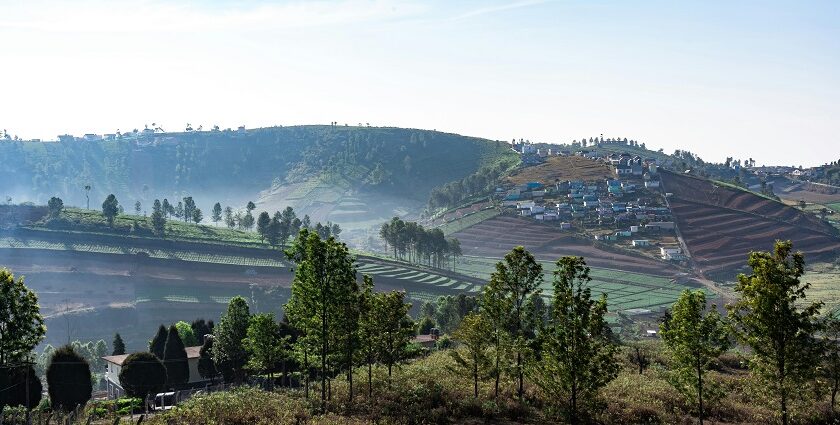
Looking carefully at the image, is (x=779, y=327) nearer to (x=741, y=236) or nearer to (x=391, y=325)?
(x=391, y=325)

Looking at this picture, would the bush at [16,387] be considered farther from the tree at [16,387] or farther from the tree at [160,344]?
Answer: the tree at [160,344]

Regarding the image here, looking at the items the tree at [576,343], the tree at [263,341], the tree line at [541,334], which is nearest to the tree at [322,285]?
the tree line at [541,334]

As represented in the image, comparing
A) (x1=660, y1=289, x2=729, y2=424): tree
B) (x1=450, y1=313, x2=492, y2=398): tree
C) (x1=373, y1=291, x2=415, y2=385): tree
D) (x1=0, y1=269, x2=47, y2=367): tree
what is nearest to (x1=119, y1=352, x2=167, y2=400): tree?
(x1=0, y1=269, x2=47, y2=367): tree

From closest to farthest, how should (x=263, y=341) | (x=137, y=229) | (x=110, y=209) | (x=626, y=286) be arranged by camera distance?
(x=263, y=341) < (x=626, y=286) < (x=137, y=229) < (x=110, y=209)

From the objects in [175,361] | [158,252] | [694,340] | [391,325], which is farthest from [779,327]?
[158,252]

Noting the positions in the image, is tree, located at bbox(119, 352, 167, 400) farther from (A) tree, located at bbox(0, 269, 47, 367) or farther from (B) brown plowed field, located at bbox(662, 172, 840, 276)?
(B) brown plowed field, located at bbox(662, 172, 840, 276)

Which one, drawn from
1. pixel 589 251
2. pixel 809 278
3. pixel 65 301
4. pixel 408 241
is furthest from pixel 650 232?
pixel 65 301

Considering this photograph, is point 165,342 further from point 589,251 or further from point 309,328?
point 589,251
